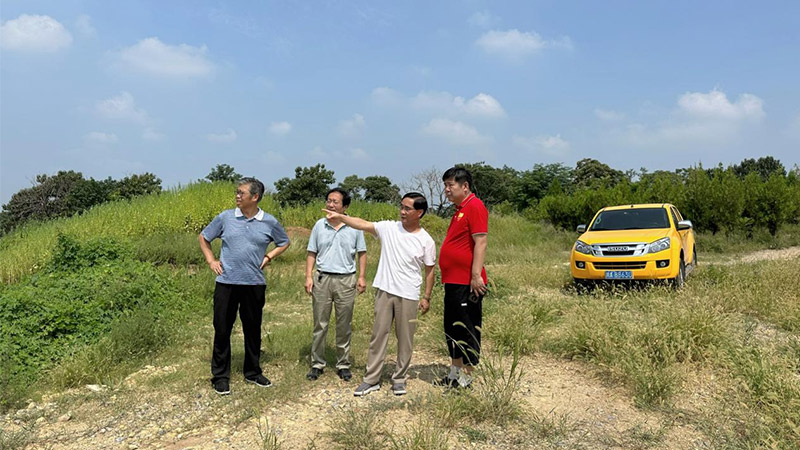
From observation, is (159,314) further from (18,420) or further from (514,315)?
(514,315)

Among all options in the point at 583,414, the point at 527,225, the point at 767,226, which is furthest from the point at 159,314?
the point at 767,226

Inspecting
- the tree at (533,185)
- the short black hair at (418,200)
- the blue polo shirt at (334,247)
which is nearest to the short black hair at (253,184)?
the blue polo shirt at (334,247)

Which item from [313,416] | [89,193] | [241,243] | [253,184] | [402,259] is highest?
[89,193]

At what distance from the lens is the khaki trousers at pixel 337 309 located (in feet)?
14.6

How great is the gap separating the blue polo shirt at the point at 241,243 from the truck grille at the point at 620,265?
5424 millimetres

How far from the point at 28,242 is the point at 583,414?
11259mm

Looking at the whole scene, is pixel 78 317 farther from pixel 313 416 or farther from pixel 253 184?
pixel 313 416

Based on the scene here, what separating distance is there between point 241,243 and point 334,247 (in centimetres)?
79

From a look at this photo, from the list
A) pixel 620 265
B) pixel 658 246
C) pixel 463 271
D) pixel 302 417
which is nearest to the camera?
pixel 302 417

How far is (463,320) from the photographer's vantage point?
4.00m

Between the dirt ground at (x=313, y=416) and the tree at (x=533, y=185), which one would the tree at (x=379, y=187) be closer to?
the tree at (x=533, y=185)

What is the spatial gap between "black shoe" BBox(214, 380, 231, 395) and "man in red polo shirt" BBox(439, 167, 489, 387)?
74.0 inches

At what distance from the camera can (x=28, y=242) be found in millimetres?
10352

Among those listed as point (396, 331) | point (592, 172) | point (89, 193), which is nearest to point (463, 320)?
point (396, 331)
